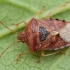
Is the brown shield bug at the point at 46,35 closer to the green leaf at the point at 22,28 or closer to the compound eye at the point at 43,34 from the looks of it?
the compound eye at the point at 43,34

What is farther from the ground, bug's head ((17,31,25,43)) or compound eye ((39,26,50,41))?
compound eye ((39,26,50,41))

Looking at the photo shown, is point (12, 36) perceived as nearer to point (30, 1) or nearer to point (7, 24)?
point (7, 24)

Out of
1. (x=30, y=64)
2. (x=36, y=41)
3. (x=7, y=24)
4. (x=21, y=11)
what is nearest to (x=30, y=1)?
(x=21, y=11)

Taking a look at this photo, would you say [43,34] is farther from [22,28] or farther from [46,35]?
[22,28]

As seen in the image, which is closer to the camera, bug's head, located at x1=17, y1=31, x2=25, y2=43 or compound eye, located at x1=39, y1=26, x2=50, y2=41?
compound eye, located at x1=39, y1=26, x2=50, y2=41

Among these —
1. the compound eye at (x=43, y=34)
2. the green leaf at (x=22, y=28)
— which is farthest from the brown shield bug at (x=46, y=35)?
the green leaf at (x=22, y=28)

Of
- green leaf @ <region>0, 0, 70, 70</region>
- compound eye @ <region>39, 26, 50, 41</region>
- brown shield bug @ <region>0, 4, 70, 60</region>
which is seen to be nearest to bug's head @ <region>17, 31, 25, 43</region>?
brown shield bug @ <region>0, 4, 70, 60</region>

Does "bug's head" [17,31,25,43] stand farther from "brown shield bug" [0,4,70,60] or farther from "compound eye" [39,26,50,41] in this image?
"compound eye" [39,26,50,41]
